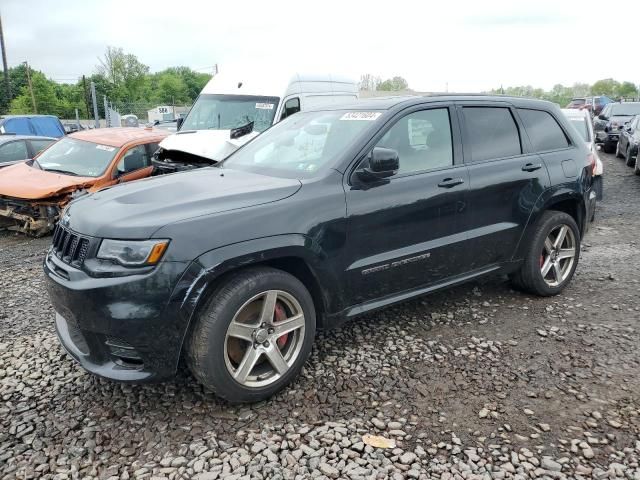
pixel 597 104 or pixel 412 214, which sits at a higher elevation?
pixel 597 104

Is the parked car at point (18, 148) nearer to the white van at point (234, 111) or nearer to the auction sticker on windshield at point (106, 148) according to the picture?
the auction sticker on windshield at point (106, 148)

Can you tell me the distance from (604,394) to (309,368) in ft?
6.13

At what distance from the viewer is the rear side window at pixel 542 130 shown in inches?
181

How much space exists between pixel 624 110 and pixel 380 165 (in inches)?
731

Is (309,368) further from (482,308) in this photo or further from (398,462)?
(482,308)

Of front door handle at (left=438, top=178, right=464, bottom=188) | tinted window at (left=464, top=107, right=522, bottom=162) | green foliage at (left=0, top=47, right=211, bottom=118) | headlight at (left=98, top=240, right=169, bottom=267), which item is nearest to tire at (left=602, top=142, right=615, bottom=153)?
tinted window at (left=464, top=107, right=522, bottom=162)

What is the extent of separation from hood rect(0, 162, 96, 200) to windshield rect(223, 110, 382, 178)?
4253 mm

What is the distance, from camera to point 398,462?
105 inches

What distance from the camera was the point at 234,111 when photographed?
8805mm

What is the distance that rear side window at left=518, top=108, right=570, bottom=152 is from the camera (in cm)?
460

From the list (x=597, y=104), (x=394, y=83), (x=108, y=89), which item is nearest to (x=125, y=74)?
(x=108, y=89)

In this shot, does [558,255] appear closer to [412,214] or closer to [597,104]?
[412,214]

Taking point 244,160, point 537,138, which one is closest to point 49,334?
point 244,160

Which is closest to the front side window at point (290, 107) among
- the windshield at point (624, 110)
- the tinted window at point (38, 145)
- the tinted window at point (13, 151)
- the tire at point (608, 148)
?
the tinted window at point (38, 145)
